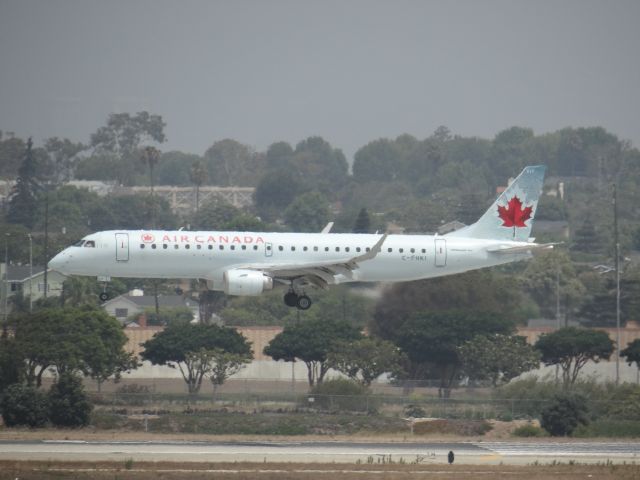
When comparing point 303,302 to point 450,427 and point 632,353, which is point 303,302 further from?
point 632,353

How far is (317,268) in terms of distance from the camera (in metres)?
63.7

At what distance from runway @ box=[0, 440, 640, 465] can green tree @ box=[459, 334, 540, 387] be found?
1078 inches

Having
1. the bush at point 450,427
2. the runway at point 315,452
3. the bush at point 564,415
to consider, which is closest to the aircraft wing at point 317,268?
the bush at point 450,427

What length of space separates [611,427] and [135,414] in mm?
20851

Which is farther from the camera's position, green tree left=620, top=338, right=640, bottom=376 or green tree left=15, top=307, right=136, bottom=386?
green tree left=620, top=338, right=640, bottom=376

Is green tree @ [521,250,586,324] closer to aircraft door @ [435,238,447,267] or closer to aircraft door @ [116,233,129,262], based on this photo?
aircraft door @ [435,238,447,267]

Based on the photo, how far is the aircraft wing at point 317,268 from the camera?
63188 millimetres

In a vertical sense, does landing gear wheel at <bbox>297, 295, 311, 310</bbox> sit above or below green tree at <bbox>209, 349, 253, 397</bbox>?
above

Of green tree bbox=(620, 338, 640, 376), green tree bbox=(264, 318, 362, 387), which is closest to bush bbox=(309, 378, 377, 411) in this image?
green tree bbox=(264, 318, 362, 387)

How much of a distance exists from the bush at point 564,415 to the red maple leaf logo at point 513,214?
414 inches

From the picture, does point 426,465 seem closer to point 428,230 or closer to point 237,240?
point 237,240

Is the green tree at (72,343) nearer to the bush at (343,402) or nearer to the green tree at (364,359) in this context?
the green tree at (364,359)

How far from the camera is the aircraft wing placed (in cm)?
6319

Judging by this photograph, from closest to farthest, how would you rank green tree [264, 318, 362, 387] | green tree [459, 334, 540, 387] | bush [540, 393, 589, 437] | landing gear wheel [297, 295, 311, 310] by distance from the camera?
bush [540, 393, 589, 437], landing gear wheel [297, 295, 311, 310], green tree [264, 318, 362, 387], green tree [459, 334, 540, 387]
